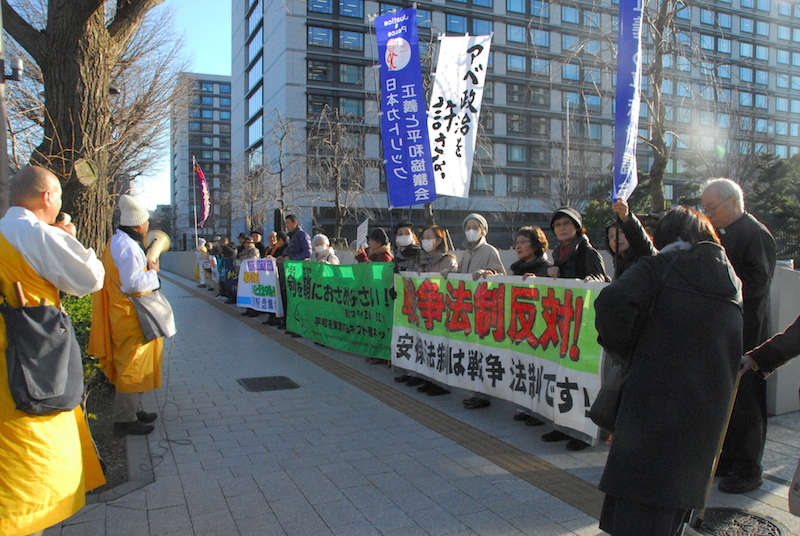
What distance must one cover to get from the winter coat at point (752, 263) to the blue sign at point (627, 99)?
3.45 ft

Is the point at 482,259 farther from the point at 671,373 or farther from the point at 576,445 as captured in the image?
the point at 671,373

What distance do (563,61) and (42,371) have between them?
36.9 ft

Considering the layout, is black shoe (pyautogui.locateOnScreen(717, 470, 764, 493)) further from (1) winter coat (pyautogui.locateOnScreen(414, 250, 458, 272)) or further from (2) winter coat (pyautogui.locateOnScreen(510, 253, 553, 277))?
(1) winter coat (pyautogui.locateOnScreen(414, 250, 458, 272))

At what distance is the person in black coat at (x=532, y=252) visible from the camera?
5.80 m

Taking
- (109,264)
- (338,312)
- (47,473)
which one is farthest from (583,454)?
(338,312)

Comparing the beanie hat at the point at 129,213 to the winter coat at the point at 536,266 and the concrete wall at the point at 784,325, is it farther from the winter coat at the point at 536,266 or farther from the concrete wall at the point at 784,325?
the concrete wall at the point at 784,325

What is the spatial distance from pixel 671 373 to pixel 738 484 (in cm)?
208

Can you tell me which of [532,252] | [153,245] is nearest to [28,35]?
[153,245]

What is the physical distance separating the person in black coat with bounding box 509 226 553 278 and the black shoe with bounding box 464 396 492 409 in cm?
139

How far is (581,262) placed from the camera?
539cm

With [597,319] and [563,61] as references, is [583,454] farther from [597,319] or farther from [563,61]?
[563,61]

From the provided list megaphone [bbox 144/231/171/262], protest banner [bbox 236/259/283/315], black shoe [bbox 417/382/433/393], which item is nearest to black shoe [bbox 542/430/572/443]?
black shoe [bbox 417/382/433/393]

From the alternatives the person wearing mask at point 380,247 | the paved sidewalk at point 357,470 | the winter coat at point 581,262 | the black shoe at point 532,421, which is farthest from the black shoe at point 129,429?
the person wearing mask at point 380,247

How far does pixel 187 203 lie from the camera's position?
88.6m
